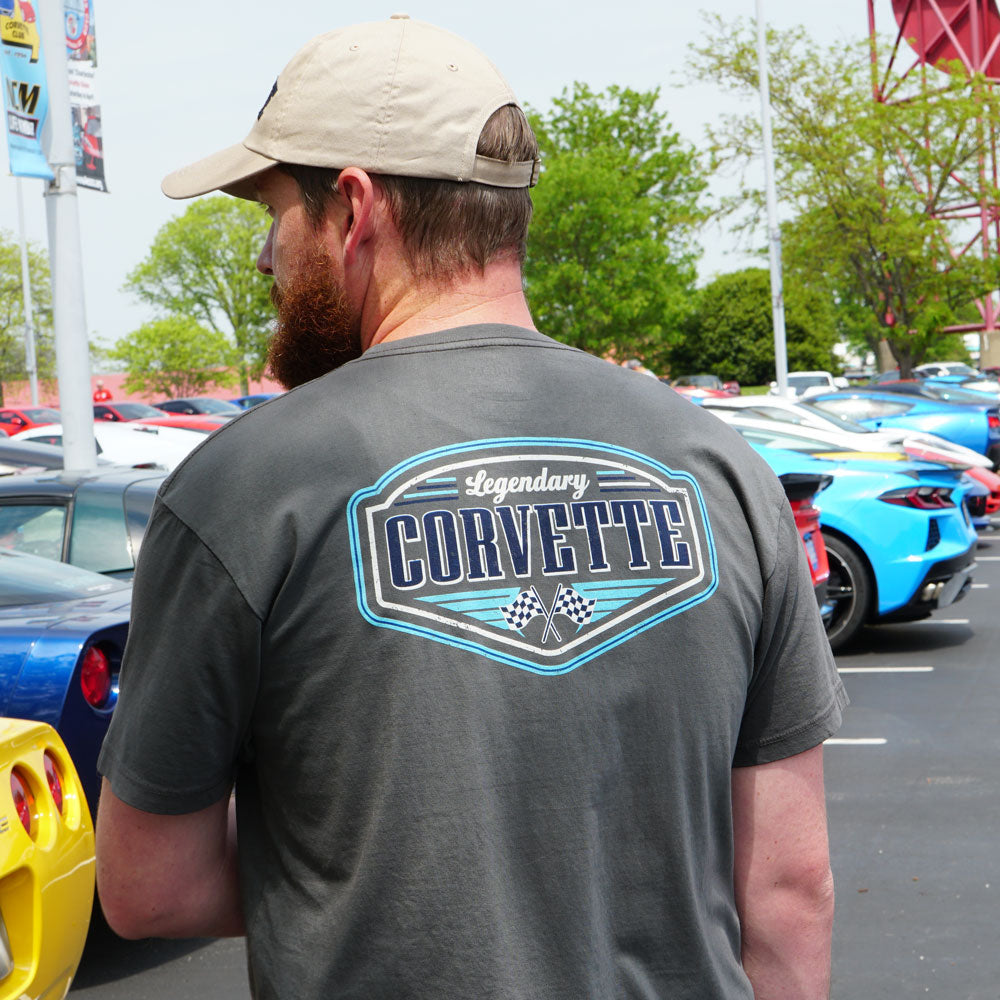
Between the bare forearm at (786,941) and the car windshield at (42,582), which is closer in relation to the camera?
the bare forearm at (786,941)

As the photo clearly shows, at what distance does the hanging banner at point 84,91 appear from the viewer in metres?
9.59

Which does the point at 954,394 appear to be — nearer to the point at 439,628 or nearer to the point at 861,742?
the point at 861,742

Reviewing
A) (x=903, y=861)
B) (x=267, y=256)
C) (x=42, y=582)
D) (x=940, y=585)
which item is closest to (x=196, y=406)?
(x=940, y=585)

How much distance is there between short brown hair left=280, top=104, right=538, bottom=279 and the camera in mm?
1482

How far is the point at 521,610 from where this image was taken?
53.0 inches

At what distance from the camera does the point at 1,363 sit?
58.8 metres

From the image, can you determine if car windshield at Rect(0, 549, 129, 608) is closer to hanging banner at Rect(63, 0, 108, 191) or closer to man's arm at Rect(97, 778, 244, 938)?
man's arm at Rect(97, 778, 244, 938)

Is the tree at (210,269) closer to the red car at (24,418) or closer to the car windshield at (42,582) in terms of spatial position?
the red car at (24,418)

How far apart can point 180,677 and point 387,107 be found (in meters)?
0.64

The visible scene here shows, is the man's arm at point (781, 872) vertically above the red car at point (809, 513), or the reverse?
the man's arm at point (781, 872)

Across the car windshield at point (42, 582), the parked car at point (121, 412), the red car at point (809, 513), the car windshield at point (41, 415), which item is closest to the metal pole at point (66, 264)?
the car windshield at point (42, 582)

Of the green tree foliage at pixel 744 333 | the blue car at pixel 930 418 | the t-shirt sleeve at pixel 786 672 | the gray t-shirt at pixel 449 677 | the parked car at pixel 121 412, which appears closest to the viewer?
the gray t-shirt at pixel 449 677

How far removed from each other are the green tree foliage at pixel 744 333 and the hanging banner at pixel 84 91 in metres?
48.1

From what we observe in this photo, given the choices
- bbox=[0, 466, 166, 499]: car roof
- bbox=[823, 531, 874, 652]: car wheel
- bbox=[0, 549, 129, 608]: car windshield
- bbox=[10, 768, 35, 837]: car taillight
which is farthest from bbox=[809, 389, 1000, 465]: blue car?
bbox=[10, 768, 35, 837]: car taillight
